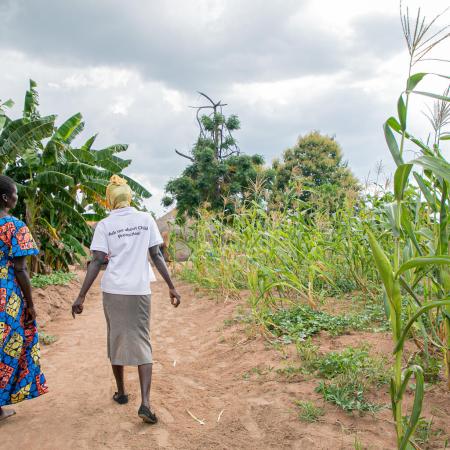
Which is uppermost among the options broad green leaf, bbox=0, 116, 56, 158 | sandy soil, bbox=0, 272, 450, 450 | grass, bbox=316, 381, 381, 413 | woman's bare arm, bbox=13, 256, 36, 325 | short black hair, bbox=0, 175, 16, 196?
broad green leaf, bbox=0, 116, 56, 158

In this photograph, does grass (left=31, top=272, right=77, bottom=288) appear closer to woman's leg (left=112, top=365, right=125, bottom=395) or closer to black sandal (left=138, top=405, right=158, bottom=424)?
woman's leg (left=112, top=365, right=125, bottom=395)

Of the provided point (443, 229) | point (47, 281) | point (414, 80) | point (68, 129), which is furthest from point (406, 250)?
point (68, 129)

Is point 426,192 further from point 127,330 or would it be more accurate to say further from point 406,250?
point 127,330

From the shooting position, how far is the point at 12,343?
3.51 metres

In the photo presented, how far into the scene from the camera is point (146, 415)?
326 centimetres

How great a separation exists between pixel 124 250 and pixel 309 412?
5.75ft

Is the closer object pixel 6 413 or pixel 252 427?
pixel 252 427

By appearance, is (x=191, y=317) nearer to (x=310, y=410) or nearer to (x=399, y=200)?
(x=310, y=410)

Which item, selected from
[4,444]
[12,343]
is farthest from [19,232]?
[4,444]

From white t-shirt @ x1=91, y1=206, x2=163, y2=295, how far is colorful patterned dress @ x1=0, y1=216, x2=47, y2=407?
1.75 feet

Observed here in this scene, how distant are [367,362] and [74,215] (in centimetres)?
1039

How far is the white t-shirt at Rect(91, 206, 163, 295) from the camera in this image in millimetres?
3492

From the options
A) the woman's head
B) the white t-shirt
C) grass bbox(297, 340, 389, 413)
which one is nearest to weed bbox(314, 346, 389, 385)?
grass bbox(297, 340, 389, 413)

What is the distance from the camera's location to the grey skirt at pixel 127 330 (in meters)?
3.47
